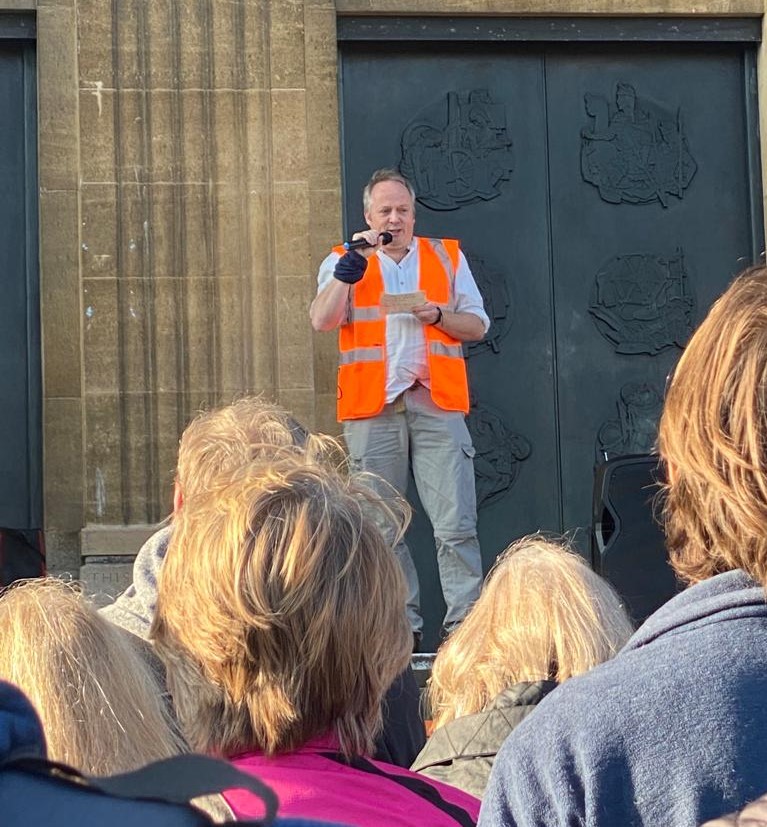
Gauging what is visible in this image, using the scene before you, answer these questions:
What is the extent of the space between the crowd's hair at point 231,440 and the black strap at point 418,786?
111 cm

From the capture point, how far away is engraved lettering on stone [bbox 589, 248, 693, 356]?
8977mm

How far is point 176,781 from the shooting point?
978 mm

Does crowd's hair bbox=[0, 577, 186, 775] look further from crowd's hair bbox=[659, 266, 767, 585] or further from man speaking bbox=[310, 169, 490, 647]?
man speaking bbox=[310, 169, 490, 647]

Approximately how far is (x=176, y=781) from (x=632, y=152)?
8397 millimetres

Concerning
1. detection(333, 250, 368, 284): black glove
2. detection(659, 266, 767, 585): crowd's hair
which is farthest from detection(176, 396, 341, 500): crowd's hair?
detection(333, 250, 368, 284): black glove

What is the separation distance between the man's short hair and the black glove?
2927mm

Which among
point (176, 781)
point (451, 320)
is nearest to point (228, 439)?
point (176, 781)

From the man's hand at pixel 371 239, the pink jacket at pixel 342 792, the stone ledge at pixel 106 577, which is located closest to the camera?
the pink jacket at pixel 342 792

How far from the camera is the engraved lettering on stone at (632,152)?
9.04m

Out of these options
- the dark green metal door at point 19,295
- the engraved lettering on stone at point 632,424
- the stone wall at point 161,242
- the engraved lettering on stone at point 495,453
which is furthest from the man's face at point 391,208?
the dark green metal door at point 19,295

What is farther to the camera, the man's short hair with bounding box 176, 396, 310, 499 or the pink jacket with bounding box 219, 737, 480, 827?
the man's short hair with bounding box 176, 396, 310, 499

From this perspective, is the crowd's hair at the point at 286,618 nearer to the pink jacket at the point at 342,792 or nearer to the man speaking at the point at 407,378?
the pink jacket at the point at 342,792

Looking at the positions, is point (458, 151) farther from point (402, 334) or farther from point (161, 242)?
point (402, 334)

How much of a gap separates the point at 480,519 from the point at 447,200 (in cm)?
178
